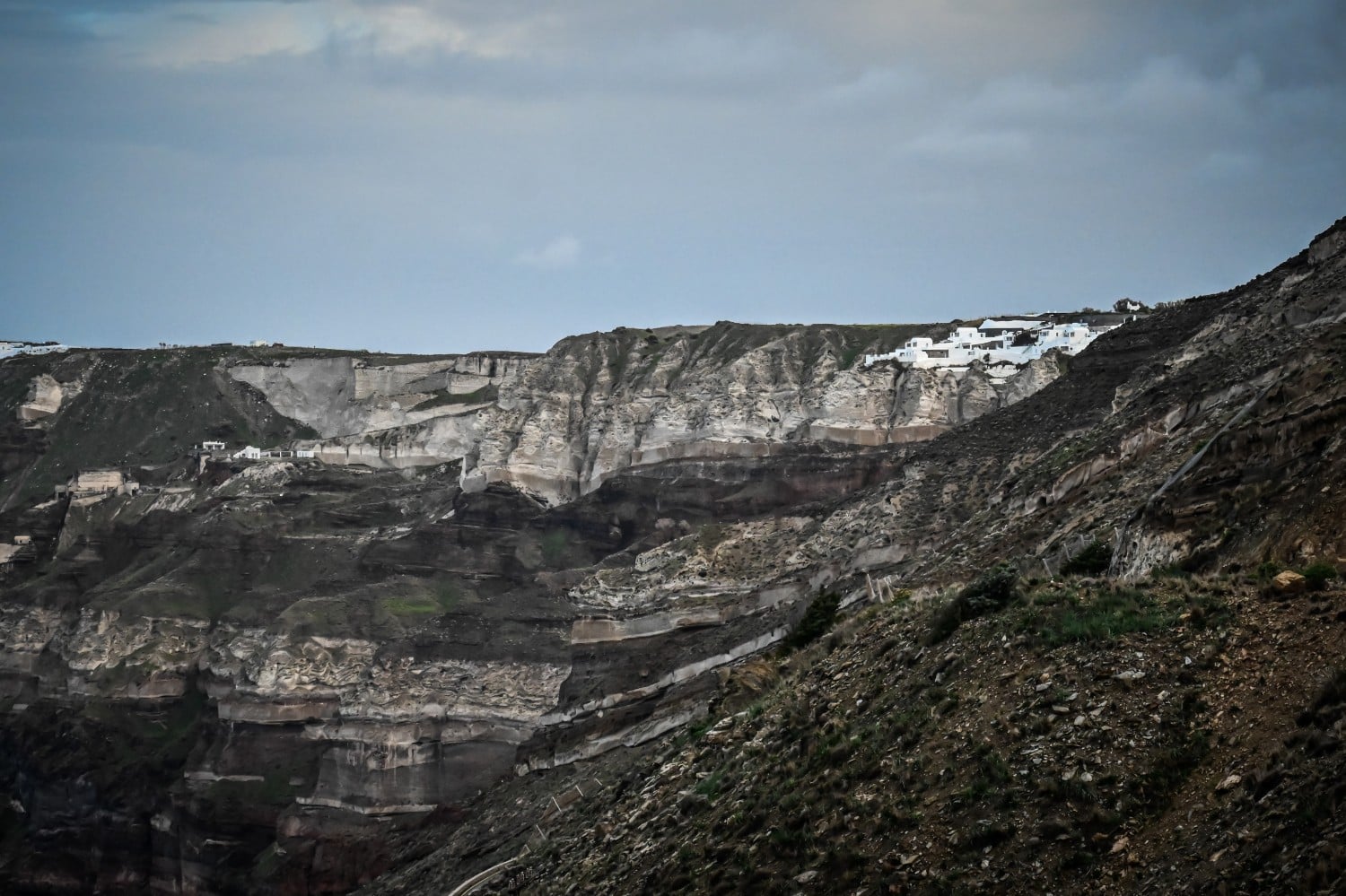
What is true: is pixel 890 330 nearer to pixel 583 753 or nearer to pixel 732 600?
pixel 732 600

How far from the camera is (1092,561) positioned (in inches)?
995

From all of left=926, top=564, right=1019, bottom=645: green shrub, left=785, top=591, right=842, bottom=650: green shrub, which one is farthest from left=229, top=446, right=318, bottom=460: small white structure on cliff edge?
left=926, top=564, right=1019, bottom=645: green shrub

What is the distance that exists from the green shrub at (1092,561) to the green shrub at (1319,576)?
8339 millimetres

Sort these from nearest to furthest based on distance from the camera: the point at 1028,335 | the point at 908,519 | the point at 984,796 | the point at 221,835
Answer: the point at 984,796
the point at 908,519
the point at 221,835
the point at 1028,335

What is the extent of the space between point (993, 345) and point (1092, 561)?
73287mm

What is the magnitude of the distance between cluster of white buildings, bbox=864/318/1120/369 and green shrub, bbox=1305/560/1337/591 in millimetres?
75667

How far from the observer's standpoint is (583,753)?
1927 inches

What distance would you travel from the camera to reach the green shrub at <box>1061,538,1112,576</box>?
2503 cm

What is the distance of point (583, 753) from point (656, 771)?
22048mm

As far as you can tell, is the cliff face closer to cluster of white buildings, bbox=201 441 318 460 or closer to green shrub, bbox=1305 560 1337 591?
cluster of white buildings, bbox=201 441 318 460

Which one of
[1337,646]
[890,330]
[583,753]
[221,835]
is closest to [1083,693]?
[1337,646]

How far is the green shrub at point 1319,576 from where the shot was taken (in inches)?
621

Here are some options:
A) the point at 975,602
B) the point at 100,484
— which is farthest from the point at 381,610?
the point at 975,602

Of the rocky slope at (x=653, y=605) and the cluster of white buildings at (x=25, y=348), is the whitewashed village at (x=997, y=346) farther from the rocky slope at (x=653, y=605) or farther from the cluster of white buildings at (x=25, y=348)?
the cluster of white buildings at (x=25, y=348)
